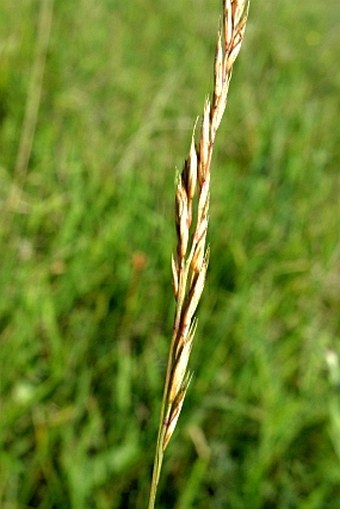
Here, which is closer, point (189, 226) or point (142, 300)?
point (189, 226)

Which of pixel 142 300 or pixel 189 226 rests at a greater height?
pixel 189 226

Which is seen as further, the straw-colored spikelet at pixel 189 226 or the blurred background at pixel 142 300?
the blurred background at pixel 142 300

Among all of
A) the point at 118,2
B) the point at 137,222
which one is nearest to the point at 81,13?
the point at 118,2

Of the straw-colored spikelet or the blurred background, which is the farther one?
the blurred background
